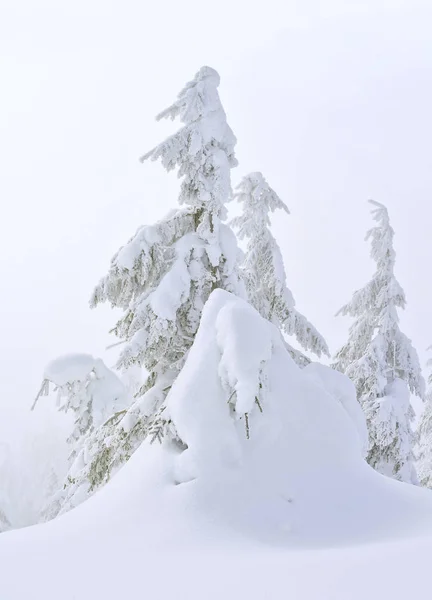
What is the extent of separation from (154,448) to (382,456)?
11496 millimetres

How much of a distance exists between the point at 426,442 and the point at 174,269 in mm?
14521

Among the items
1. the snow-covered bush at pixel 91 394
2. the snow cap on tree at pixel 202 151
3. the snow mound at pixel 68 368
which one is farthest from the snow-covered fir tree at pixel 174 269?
the snow-covered bush at pixel 91 394

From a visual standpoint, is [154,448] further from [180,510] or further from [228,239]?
[228,239]

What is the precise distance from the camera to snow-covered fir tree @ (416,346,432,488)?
1917 centimetres

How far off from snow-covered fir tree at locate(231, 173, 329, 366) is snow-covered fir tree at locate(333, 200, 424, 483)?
12.7 feet

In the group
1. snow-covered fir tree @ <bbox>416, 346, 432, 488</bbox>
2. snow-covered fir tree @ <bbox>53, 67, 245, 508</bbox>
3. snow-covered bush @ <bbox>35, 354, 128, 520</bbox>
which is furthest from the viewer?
snow-covered fir tree @ <bbox>416, 346, 432, 488</bbox>

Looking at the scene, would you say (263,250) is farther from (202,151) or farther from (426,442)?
(426,442)

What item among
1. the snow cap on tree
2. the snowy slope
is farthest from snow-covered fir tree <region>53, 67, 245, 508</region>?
the snowy slope

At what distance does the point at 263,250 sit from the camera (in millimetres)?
15578

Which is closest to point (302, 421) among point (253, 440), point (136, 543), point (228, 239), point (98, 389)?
point (253, 440)

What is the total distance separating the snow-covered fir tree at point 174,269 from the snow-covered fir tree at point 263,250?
4152 millimetres

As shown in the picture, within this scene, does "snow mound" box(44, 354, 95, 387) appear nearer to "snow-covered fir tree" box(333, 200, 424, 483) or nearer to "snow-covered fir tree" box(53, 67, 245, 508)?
"snow-covered fir tree" box(53, 67, 245, 508)

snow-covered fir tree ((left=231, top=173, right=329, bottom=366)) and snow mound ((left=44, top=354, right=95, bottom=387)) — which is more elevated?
snow-covered fir tree ((left=231, top=173, right=329, bottom=366))

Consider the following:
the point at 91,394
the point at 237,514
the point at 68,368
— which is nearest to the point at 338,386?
the point at 237,514
